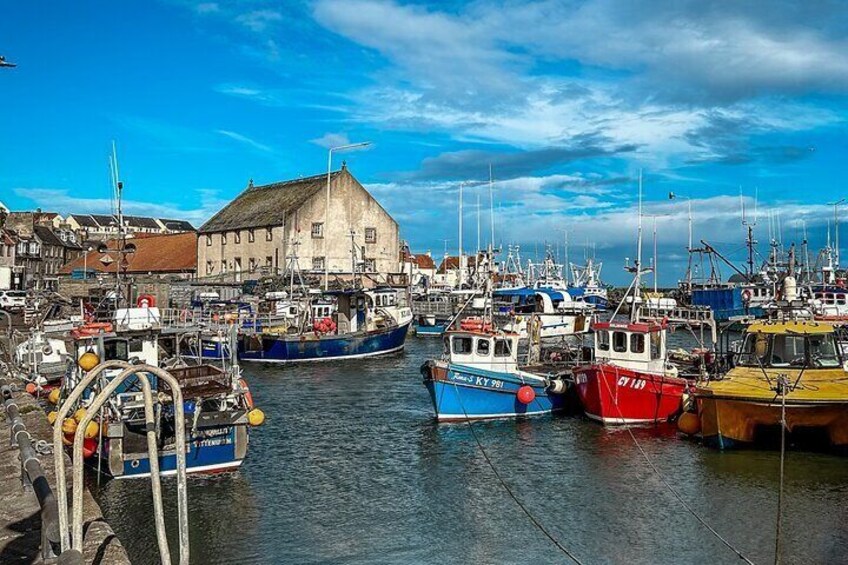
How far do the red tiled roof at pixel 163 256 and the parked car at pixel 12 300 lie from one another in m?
9.09

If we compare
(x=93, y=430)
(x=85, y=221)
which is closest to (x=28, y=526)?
(x=93, y=430)

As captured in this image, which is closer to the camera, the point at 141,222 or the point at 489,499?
the point at 489,499

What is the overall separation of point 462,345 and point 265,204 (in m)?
49.2

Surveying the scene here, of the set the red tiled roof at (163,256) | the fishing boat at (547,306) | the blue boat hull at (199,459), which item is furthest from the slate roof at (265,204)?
the blue boat hull at (199,459)

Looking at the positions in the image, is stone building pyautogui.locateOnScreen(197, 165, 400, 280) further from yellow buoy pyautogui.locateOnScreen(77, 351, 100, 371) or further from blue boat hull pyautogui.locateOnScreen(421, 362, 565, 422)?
yellow buoy pyautogui.locateOnScreen(77, 351, 100, 371)

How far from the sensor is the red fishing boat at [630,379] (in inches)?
1002

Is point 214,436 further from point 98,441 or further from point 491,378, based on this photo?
point 491,378

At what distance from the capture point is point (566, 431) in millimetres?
25125

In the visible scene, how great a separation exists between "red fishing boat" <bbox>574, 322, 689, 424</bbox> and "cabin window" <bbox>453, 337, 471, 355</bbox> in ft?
12.7

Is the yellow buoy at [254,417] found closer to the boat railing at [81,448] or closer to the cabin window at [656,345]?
the boat railing at [81,448]

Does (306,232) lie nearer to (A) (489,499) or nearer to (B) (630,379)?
(B) (630,379)

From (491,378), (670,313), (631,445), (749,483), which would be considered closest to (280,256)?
(670,313)

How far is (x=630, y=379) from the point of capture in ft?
83.4

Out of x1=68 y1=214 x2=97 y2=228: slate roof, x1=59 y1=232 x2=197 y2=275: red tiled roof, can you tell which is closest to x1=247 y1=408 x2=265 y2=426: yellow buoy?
x1=59 y1=232 x2=197 y2=275: red tiled roof
